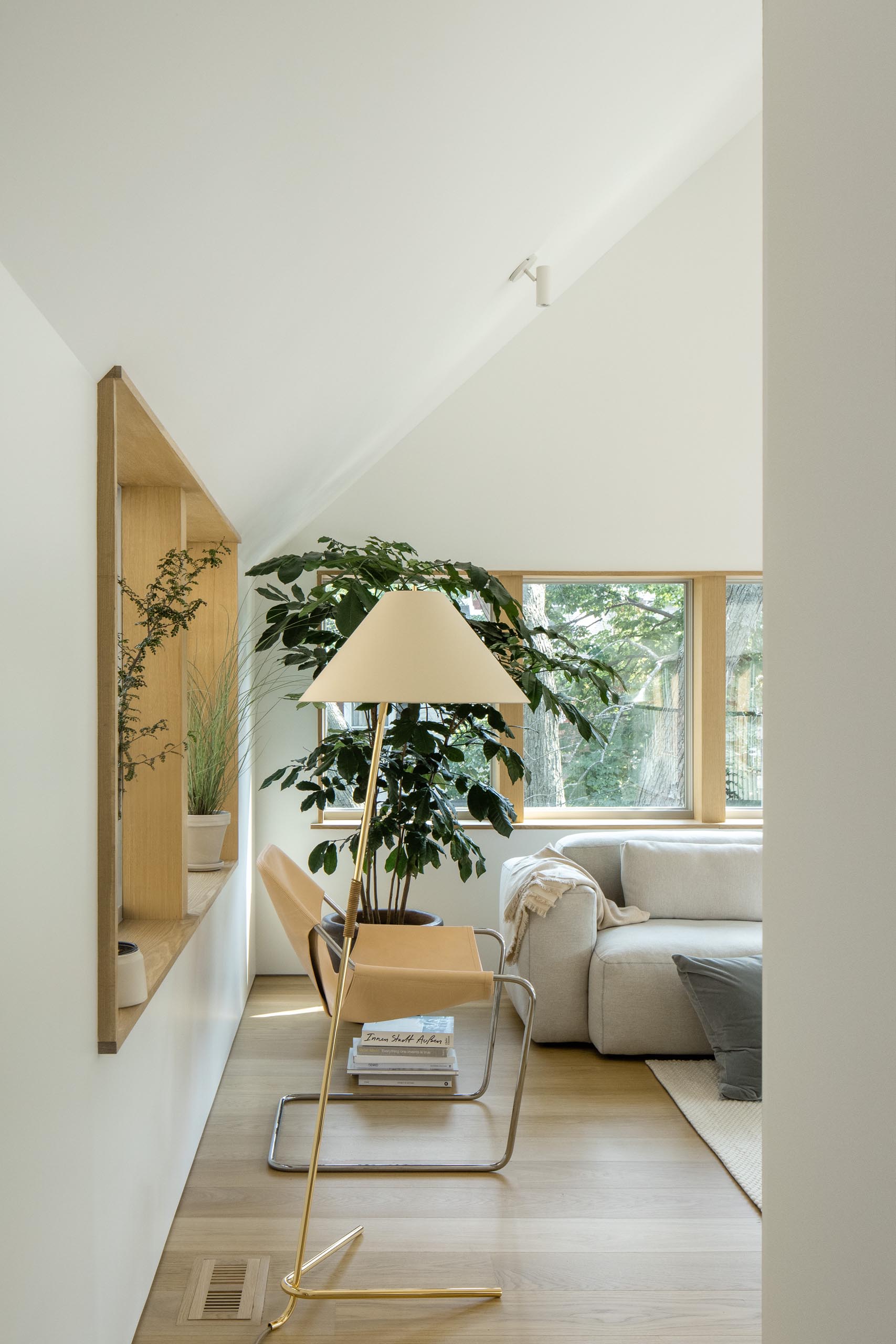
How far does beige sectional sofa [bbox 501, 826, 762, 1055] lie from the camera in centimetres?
360

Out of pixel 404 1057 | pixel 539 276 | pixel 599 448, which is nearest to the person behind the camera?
pixel 539 276

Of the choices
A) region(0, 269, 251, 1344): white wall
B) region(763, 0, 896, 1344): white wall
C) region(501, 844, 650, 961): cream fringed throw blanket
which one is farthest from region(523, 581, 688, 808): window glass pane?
region(763, 0, 896, 1344): white wall

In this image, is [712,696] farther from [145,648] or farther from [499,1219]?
[145,648]

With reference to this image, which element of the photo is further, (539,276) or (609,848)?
(609,848)

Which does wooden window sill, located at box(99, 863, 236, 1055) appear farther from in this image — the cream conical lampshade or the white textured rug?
the white textured rug

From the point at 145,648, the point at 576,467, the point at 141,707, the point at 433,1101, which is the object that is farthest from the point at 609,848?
the point at 145,648

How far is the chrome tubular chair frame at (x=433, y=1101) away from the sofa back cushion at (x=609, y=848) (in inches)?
44.9

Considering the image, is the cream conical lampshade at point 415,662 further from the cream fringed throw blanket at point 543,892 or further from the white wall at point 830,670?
the cream fringed throw blanket at point 543,892

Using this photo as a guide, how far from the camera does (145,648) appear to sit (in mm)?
2391

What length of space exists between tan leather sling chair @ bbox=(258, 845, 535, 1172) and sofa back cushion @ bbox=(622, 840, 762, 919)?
1.08 meters

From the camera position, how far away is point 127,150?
3.70 feet

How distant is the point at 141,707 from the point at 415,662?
1.12 metres

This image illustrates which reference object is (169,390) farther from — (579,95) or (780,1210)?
(780,1210)

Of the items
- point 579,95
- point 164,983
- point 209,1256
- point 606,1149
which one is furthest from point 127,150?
point 606,1149
